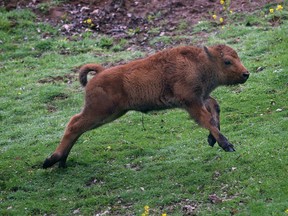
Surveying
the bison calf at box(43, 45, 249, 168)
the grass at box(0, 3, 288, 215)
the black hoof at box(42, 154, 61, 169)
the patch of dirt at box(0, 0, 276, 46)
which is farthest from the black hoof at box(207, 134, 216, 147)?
the patch of dirt at box(0, 0, 276, 46)

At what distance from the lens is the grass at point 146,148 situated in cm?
946

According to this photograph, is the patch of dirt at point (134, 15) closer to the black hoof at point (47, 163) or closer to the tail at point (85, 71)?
the tail at point (85, 71)

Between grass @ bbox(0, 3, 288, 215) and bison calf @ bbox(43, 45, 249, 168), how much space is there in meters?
0.62

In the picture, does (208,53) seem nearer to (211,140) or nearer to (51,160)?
(211,140)

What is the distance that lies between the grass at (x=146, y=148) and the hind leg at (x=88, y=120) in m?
0.26

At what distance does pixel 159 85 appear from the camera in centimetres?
1069

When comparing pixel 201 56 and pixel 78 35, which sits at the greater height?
pixel 201 56

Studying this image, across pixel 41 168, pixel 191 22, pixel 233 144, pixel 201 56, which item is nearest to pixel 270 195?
pixel 233 144

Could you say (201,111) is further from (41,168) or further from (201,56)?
(41,168)

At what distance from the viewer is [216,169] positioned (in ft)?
33.2

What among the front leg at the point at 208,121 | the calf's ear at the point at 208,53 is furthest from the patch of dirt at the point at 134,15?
the front leg at the point at 208,121

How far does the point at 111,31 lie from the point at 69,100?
3.99 metres

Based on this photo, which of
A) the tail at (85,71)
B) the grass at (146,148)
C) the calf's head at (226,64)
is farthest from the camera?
the tail at (85,71)

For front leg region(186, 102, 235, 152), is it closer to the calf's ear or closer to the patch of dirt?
the calf's ear
